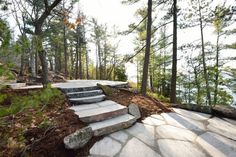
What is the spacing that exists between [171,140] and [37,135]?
2188 millimetres

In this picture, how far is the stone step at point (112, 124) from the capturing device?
2709mm

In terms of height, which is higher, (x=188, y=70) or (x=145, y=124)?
(x=188, y=70)

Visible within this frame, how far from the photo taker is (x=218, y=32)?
469 inches

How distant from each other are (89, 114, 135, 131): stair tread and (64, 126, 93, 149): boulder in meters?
0.18

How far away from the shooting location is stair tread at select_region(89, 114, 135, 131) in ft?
9.17

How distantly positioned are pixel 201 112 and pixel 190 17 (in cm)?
596

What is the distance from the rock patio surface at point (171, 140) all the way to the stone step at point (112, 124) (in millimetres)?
97

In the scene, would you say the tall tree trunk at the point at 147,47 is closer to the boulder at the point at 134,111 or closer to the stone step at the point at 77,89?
the stone step at the point at 77,89

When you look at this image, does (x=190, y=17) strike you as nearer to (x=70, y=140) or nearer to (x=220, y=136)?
(x=220, y=136)

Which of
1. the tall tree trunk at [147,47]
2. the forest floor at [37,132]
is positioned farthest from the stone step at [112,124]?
the tall tree trunk at [147,47]

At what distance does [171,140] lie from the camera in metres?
2.66

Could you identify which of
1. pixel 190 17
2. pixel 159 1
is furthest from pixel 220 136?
pixel 190 17

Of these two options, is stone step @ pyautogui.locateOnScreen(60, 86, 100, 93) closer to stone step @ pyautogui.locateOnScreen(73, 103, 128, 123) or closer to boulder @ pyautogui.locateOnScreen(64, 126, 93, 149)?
stone step @ pyautogui.locateOnScreen(73, 103, 128, 123)

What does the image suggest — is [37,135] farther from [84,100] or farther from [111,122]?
[84,100]
